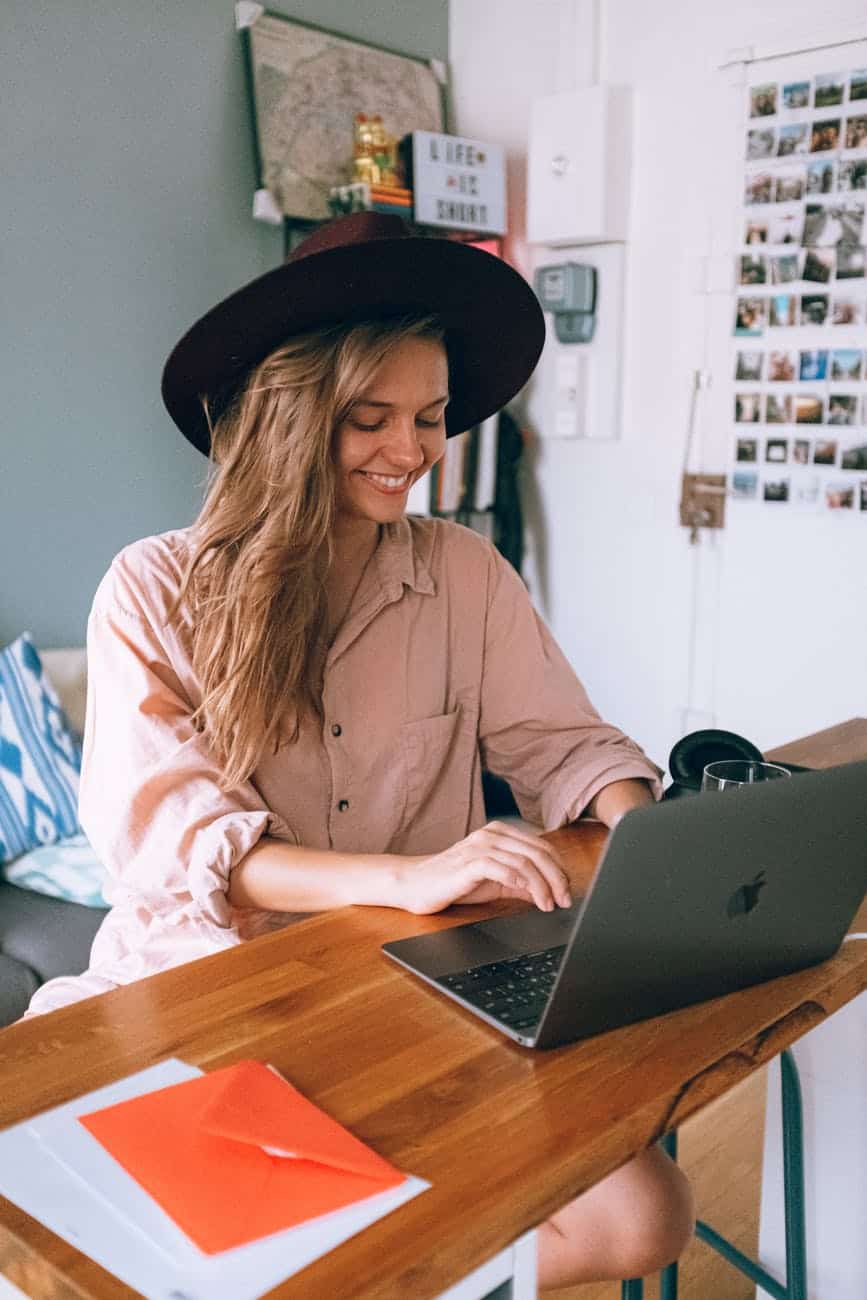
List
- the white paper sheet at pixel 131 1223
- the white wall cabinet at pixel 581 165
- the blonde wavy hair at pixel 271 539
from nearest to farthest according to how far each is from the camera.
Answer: the white paper sheet at pixel 131 1223
the blonde wavy hair at pixel 271 539
the white wall cabinet at pixel 581 165

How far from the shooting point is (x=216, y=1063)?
89 centimetres

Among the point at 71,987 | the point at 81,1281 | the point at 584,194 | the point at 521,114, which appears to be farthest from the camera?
the point at 521,114

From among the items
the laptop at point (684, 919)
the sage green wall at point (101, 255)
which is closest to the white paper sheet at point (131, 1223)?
the laptop at point (684, 919)

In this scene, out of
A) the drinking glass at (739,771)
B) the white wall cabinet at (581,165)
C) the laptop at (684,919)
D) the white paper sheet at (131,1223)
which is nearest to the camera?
the white paper sheet at (131,1223)

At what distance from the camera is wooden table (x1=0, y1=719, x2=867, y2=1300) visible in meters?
0.68

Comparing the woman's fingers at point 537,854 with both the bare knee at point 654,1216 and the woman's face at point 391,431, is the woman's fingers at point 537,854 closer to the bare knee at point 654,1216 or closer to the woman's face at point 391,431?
the bare knee at point 654,1216

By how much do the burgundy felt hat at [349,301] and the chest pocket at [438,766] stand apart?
479 millimetres

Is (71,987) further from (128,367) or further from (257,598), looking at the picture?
(128,367)

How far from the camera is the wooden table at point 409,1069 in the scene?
0.68 metres

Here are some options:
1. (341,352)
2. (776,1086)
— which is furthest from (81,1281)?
(776,1086)

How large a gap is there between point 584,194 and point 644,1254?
3.21 metres

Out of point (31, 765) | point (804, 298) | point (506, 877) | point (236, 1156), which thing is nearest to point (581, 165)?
point (804, 298)

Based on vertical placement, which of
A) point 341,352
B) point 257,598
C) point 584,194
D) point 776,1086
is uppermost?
point 584,194

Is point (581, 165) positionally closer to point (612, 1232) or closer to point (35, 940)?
point (35, 940)
